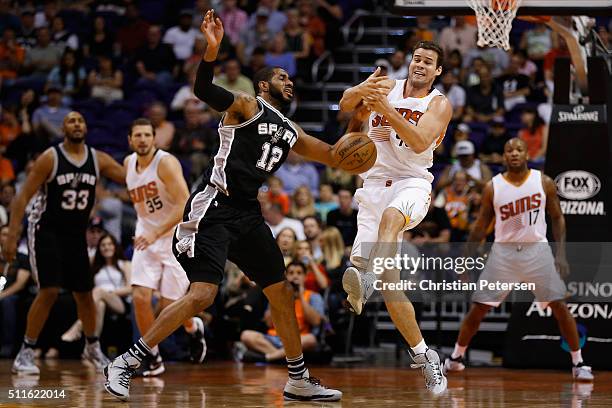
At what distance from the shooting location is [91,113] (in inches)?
642

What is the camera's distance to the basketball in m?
7.19

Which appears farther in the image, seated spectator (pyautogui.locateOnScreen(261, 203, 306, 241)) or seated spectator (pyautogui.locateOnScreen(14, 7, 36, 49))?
seated spectator (pyautogui.locateOnScreen(14, 7, 36, 49))

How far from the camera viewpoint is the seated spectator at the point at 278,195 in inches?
537

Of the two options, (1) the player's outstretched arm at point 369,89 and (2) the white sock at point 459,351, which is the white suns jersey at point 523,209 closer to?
(2) the white sock at point 459,351

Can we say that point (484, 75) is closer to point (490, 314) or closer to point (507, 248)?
point (490, 314)

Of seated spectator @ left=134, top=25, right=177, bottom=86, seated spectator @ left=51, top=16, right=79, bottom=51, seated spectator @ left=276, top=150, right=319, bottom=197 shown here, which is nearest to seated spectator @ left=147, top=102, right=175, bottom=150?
seated spectator @ left=276, top=150, right=319, bottom=197

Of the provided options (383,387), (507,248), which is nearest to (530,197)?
(507,248)

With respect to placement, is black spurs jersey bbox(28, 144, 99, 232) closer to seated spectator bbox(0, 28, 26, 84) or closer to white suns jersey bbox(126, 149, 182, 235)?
white suns jersey bbox(126, 149, 182, 235)

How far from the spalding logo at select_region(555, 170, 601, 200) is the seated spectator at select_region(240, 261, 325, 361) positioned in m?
2.87

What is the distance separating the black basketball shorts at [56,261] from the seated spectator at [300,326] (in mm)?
2173

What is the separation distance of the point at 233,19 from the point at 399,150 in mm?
10526

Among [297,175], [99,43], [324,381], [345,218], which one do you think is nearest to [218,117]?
[297,175]

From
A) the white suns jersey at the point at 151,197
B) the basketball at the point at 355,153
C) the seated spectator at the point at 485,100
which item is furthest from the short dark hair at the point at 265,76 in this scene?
the seated spectator at the point at 485,100

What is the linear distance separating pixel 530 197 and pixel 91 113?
8.42 metres
